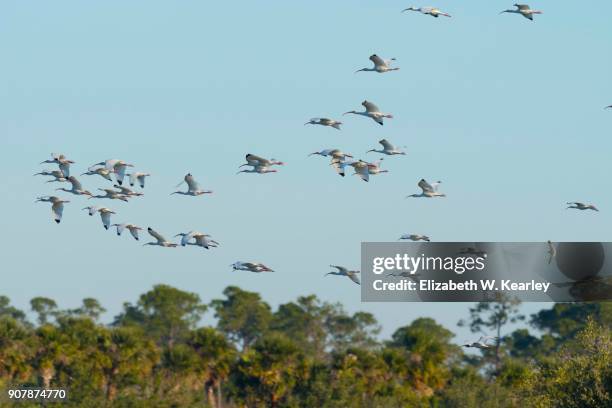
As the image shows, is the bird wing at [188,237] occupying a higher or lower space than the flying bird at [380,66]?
lower

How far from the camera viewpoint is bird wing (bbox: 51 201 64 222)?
58.8 m

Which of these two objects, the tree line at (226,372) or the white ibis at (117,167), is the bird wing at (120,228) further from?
the tree line at (226,372)

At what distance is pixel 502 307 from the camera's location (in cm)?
15588

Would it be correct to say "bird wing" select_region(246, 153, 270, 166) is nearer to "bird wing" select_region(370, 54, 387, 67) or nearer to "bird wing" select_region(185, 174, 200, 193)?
"bird wing" select_region(185, 174, 200, 193)

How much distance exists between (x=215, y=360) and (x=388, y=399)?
11.0 m

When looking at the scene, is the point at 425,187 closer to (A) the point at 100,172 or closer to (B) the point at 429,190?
(B) the point at 429,190

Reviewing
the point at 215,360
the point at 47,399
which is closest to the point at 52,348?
the point at 47,399

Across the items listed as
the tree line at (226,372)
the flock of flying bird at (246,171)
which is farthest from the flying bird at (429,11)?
the tree line at (226,372)

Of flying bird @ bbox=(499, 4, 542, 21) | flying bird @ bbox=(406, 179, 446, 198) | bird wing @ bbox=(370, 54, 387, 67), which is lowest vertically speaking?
flying bird @ bbox=(406, 179, 446, 198)

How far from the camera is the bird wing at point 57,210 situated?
5878 cm

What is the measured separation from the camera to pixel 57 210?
59.7 meters

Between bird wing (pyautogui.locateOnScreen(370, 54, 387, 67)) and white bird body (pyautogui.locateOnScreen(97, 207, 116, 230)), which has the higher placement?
bird wing (pyautogui.locateOnScreen(370, 54, 387, 67))

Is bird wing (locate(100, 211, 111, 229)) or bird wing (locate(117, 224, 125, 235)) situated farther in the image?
bird wing (locate(117, 224, 125, 235))

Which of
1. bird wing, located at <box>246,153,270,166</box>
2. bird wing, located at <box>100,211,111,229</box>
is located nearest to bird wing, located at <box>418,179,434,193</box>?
bird wing, located at <box>246,153,270,166</box>
